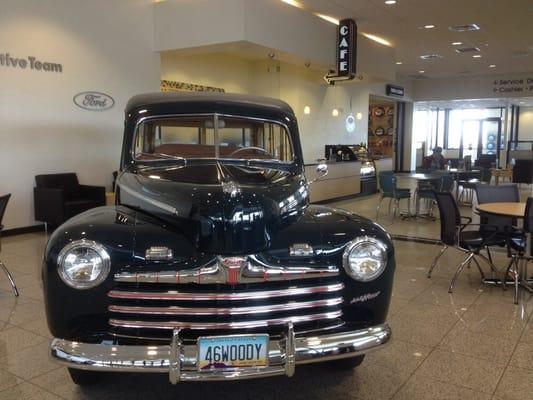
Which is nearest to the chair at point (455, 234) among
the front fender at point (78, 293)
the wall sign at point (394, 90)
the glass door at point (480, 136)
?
the front fender at point (78, 293)

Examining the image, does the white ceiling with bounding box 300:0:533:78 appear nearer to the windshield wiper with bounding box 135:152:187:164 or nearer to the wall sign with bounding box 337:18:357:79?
the wall sign with bounding box 337:18:357:79

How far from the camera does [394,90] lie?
1759cm

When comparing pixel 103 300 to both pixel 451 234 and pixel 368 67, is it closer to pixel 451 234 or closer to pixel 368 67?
pixel 451 234

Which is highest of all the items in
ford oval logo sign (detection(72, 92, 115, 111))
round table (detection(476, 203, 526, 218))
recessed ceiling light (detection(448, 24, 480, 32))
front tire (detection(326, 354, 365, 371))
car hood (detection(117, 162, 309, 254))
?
recessed ceiling light (detection(448, 24, 480, 32))

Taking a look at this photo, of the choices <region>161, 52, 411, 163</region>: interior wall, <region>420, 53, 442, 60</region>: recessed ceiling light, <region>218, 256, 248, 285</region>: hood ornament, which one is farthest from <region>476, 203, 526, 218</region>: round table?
<region>420, 53, 442, 60</region>: recessed ceiling light

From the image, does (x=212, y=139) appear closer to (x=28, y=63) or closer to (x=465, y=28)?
(x=28, y=63)

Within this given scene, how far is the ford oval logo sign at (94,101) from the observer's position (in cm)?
768

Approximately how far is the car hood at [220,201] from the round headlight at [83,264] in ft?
1.30

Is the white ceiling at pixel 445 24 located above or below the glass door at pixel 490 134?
above

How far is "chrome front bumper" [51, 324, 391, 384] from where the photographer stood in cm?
194

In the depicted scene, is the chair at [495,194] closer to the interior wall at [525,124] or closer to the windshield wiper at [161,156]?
the windshield wiper at [161,156]

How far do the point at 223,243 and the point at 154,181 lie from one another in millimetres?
797

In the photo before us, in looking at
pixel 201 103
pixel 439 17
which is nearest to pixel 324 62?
pixel 439 17

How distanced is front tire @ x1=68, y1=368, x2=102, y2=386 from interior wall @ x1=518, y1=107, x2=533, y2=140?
83.5 ft
